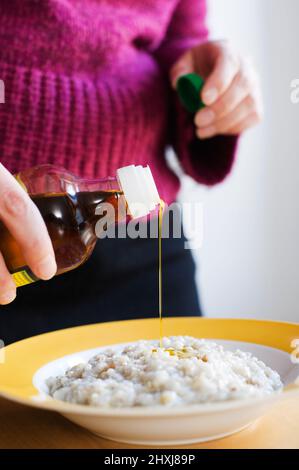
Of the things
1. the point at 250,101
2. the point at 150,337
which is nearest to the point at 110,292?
the point at 150,337

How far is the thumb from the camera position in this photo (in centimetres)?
128

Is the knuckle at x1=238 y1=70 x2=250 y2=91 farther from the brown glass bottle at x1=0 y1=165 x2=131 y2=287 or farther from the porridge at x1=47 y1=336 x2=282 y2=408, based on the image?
the porridge at x1=47 y1=336 x2=282 y2=408

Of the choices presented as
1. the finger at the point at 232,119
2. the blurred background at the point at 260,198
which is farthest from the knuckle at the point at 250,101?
the blurred background at the point at 260,198

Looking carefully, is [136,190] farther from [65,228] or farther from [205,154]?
[205,154]

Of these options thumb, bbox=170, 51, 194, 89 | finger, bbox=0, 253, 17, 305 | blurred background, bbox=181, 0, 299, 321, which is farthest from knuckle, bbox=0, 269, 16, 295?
blurred background, bbox=181, 0, 299, 321

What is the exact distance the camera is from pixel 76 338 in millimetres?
926

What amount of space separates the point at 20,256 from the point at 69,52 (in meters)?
0.51

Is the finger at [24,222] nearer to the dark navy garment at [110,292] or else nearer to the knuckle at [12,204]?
the knuckle at [12,204]

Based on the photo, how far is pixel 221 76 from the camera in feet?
3.83

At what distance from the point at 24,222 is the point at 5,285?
95 millimetres

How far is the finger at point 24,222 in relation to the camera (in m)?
0.70

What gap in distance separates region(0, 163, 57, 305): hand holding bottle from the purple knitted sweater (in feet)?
1.29

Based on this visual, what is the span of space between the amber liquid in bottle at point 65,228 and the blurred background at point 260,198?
1.53 metres
